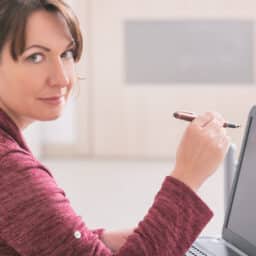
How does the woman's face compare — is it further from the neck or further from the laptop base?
the laptop base

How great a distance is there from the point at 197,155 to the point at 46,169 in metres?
0.24

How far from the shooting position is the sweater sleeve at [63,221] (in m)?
1.06

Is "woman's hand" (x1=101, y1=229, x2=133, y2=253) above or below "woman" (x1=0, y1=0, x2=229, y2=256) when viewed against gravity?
below

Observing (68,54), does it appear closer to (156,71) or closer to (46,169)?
(46,169)

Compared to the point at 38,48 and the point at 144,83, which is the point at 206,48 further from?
the point at 38,48

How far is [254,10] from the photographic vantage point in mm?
5402

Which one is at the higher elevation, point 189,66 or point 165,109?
point 189,66

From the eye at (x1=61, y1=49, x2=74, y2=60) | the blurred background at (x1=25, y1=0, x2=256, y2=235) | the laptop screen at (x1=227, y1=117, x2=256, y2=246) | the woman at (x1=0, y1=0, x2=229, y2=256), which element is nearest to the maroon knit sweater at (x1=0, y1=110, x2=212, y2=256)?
the woman at (x1=0, y1=0, x2=229, y2=256)

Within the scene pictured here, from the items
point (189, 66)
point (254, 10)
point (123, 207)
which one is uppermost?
point (254, 10)

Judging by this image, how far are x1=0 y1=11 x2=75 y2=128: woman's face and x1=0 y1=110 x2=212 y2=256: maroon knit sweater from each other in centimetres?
12

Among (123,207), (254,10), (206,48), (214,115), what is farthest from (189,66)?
(214,115)

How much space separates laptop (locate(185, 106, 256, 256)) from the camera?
1396 mm

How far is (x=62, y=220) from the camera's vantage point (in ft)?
3.49

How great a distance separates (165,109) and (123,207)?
1674 millimetres
